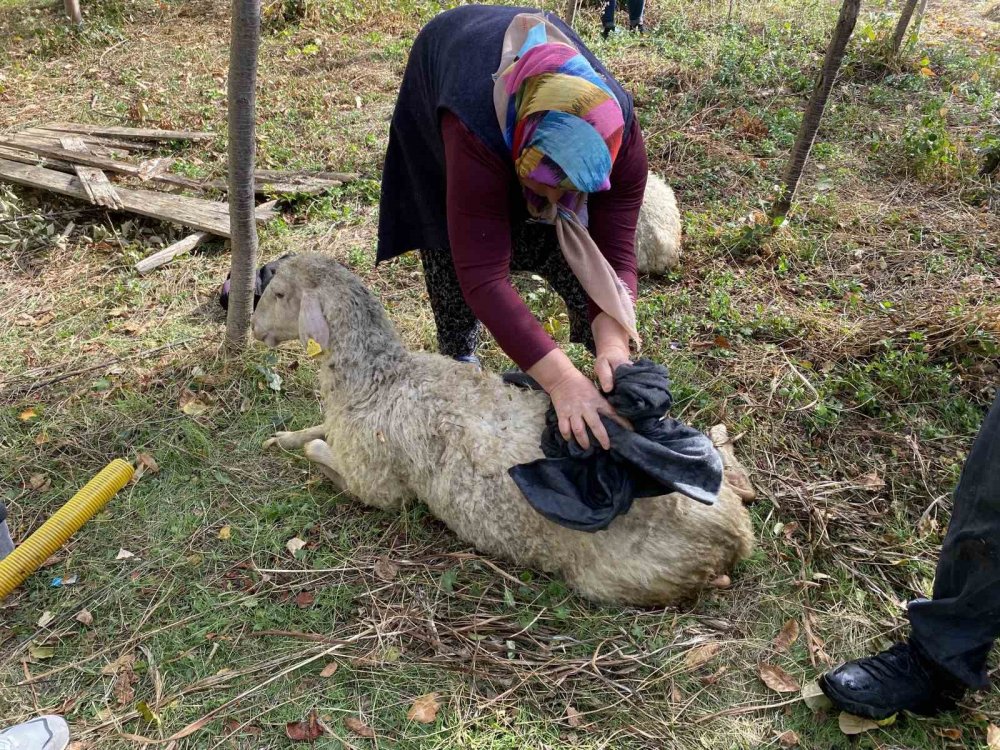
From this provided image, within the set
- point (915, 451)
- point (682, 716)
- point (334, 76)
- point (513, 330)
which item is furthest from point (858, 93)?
point (682, 716)

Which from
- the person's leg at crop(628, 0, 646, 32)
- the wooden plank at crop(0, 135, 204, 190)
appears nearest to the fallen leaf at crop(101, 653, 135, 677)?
the wooden plank at crop(0, 135, 204, 190)

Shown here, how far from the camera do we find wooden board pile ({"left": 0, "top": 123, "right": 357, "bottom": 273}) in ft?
19.3

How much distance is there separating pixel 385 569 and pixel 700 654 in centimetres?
150

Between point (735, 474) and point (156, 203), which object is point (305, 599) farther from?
point (156, 203)

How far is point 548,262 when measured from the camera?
358cm

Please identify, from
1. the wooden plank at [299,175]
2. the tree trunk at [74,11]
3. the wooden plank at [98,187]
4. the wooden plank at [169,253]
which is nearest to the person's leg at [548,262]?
the wooden plank at [169,253]

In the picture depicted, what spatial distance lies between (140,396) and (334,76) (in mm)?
6383

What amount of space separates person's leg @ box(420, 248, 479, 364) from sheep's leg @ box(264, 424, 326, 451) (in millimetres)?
900

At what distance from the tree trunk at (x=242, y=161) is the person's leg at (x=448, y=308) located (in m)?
1.19

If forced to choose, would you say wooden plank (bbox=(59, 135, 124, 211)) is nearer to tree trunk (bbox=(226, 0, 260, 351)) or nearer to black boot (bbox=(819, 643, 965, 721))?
tree trunk (bbox=(226, 0, 260, 351))

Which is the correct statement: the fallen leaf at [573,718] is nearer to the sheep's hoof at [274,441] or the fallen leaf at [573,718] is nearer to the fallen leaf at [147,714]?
the fallen leaf at [147,714]

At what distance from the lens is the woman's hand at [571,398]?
2.67m

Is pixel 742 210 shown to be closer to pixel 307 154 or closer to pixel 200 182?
pixel 307 154

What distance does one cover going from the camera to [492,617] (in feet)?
9.90
